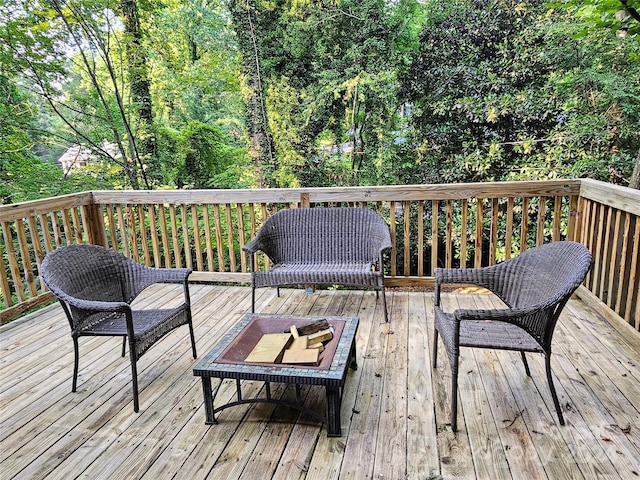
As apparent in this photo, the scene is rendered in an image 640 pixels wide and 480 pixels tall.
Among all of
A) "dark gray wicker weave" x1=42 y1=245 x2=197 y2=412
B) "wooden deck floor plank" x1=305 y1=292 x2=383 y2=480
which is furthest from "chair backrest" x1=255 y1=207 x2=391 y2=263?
"dark gray wicker weave" x1=42 y1=245 x2=197 y2=412

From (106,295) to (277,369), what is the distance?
1370mm

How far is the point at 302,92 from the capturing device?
7074mm

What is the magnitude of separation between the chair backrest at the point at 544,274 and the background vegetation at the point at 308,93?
3.96 meters

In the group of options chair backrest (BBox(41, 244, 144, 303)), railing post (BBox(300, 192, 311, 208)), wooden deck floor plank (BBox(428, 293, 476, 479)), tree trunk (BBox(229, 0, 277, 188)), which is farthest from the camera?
tree trunk (BBox(229, 0, 277, 188))

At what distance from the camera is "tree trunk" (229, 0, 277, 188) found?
696cm

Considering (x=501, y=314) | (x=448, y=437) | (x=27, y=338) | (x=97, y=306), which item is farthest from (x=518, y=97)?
(x=27, y=338)

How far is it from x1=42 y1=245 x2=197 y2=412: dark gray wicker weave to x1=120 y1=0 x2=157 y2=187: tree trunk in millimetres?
4858

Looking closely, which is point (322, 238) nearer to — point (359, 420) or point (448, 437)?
point (359, 420)

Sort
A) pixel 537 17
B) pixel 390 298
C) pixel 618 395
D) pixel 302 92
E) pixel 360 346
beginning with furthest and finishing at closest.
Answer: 1. pixel 302 92
2. pixel 537 17
3. pixel 390 298
4. pixel 360 346
5. pixel 618 395

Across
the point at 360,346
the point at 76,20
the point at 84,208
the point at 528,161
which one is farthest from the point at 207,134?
the point at 360,346

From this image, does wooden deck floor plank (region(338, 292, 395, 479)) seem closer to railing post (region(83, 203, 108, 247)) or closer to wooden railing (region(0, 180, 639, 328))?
wooden railing (region(0, 180, 639, 328))

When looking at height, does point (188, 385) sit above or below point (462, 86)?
below

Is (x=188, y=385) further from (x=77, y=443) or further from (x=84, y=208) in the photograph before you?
(x=84, y=208)

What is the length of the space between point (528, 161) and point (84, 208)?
5.53 metres
